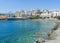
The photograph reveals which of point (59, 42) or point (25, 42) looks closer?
point (59, 42)

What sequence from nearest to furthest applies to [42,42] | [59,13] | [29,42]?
[42,42] → [29,42] → [59,13]

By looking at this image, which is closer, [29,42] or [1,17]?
[29,42]

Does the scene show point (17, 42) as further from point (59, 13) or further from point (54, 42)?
point (59, 13)

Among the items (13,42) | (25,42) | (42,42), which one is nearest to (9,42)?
(13,42)

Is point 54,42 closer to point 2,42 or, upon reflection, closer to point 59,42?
point 59,42

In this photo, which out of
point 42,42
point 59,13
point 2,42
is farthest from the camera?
point 59,13

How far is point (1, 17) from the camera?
623ft

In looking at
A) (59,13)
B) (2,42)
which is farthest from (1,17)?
(2,42)

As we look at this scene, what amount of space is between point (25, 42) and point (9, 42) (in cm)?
224

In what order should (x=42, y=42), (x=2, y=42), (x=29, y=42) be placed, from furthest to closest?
(x=2, y=42)
(x=29, y=42)
(x=42, y=42)

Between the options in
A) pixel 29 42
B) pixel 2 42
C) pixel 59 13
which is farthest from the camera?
pixel 59 13

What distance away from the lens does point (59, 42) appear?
21031 millimetres

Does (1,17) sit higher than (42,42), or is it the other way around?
(42,42)

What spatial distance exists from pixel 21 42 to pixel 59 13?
161666mm
